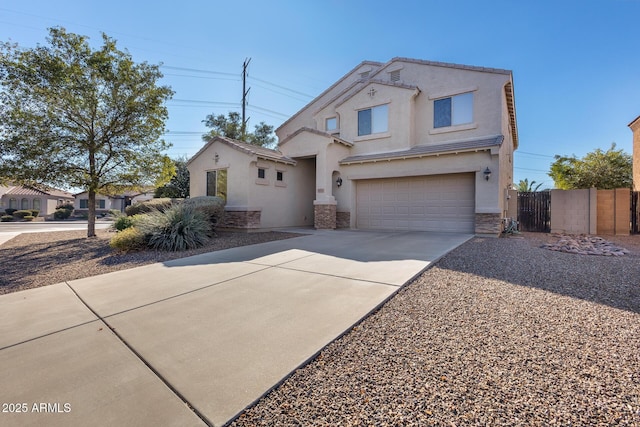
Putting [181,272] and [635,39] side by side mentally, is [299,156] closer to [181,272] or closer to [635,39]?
[181,272]

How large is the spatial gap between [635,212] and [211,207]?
17200mm

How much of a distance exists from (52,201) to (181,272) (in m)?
45.8

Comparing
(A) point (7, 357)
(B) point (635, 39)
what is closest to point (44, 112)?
(A) point (7, 357)

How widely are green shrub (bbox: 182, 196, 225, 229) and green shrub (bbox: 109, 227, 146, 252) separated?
2722 mm

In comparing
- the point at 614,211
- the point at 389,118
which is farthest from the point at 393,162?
the point at 614,211

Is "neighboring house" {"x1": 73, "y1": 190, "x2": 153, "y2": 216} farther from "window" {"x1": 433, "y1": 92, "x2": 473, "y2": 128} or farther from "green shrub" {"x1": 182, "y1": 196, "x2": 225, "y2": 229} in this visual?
"window" {"x1": 433, "y1": 92, "x2": 473, "y2": 128}

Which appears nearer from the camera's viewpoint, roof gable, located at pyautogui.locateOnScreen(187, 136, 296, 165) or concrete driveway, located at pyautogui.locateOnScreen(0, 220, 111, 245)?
roof gable, located at pyautogui.locateOnScreen(187, 136, 296, 165)

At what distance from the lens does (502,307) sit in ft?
12.4

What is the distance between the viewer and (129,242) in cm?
821

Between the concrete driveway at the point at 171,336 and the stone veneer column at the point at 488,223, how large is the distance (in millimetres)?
6397

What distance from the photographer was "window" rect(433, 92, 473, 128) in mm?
12194

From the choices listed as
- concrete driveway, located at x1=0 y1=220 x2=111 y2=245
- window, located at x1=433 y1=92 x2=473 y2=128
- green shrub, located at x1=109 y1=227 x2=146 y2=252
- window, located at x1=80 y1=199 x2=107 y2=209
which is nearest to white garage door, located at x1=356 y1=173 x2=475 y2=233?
window, located at x1=433 y1=92 x2=473 y2=128

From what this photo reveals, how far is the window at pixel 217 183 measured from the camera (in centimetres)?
1354

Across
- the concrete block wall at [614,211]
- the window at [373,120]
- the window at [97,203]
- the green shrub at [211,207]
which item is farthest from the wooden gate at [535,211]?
the window at [97,203]
